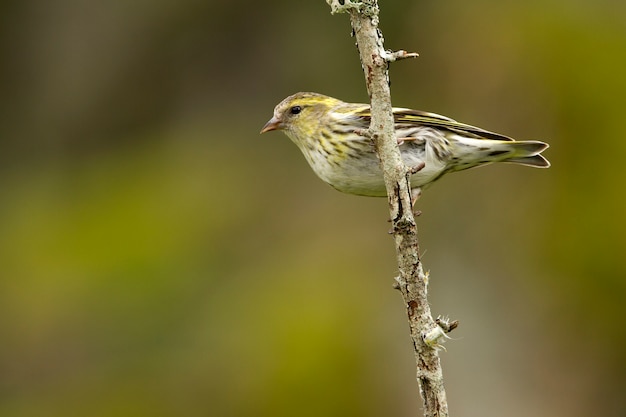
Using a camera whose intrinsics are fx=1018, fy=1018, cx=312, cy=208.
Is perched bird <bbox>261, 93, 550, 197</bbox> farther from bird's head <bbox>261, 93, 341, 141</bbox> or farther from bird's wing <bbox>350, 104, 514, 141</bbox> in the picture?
bird's head <bbox>261, 93, 341, 141</bbox>

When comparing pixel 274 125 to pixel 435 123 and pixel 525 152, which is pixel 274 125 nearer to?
pixel 435 123

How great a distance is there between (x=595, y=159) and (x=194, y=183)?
16.0 ft

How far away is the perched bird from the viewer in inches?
200

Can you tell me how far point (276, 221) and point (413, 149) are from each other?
5678 millimetres

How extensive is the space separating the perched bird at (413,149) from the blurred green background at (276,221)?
3.21 metres

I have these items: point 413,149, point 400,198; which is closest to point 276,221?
point 413,149

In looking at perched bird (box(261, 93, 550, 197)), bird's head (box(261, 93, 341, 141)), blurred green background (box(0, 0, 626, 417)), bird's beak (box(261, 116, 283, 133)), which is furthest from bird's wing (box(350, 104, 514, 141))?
blurred green background (box(0, 0, 626, 417))

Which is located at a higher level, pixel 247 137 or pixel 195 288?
pixel 247 137

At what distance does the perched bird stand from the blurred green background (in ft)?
10.5

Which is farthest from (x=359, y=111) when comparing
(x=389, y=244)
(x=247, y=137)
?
(x=247, y=137)

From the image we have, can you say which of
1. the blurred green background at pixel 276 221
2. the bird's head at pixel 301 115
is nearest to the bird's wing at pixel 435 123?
the bird's head at pixel 301 115

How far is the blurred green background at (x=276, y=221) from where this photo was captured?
8.26 metres

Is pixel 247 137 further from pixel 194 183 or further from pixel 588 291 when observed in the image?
pixel 588 291

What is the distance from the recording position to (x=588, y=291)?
823cm
